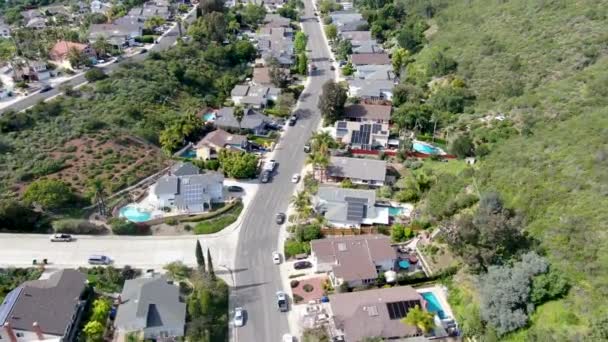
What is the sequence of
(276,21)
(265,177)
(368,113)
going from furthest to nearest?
(276,21) < (368,113) < (265,177)

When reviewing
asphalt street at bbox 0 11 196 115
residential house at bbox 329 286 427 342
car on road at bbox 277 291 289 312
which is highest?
asphalt street at bbox 0 11 196 115

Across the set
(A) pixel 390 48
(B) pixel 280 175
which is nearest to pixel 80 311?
(B) pixel 280 175

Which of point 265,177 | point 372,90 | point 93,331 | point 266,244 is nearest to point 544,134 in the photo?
point 372,90

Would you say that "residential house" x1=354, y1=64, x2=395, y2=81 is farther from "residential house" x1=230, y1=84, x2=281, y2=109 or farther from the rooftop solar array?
the rooftop solar array

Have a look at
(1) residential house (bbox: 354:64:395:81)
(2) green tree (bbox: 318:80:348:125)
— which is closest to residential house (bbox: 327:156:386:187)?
(2) green tree (bbox: 318:80:348:125)

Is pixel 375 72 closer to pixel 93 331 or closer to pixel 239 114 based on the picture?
pixel 239 114
